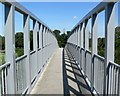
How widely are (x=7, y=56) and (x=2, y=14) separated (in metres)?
0.73

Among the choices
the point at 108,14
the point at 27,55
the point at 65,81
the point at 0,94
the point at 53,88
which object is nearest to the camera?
the point at 0,94

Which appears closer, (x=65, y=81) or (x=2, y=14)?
(x=2, y=14)

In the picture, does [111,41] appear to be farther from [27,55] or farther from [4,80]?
[27,55]

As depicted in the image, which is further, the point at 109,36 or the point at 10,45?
the point at 109,36

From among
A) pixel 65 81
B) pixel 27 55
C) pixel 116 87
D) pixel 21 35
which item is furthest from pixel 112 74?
pixel 65 81

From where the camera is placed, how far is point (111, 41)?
4.71m

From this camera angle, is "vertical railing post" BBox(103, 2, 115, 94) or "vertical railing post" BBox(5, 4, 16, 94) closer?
"vertical railing post" BBox(5, 4, 16, 94)

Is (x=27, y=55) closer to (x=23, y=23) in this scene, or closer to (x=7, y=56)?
(x=23, y=23)

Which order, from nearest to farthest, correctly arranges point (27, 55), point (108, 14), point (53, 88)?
point (108, 14), point (27, 55), point (53, 88)

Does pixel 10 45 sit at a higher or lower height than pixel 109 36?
lower

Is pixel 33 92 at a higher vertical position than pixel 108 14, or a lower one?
lower

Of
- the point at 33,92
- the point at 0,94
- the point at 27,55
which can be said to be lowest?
the point at 33,92

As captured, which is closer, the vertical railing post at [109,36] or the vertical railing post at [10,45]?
the vertical railing post at [10,45]

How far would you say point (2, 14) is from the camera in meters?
4.39
